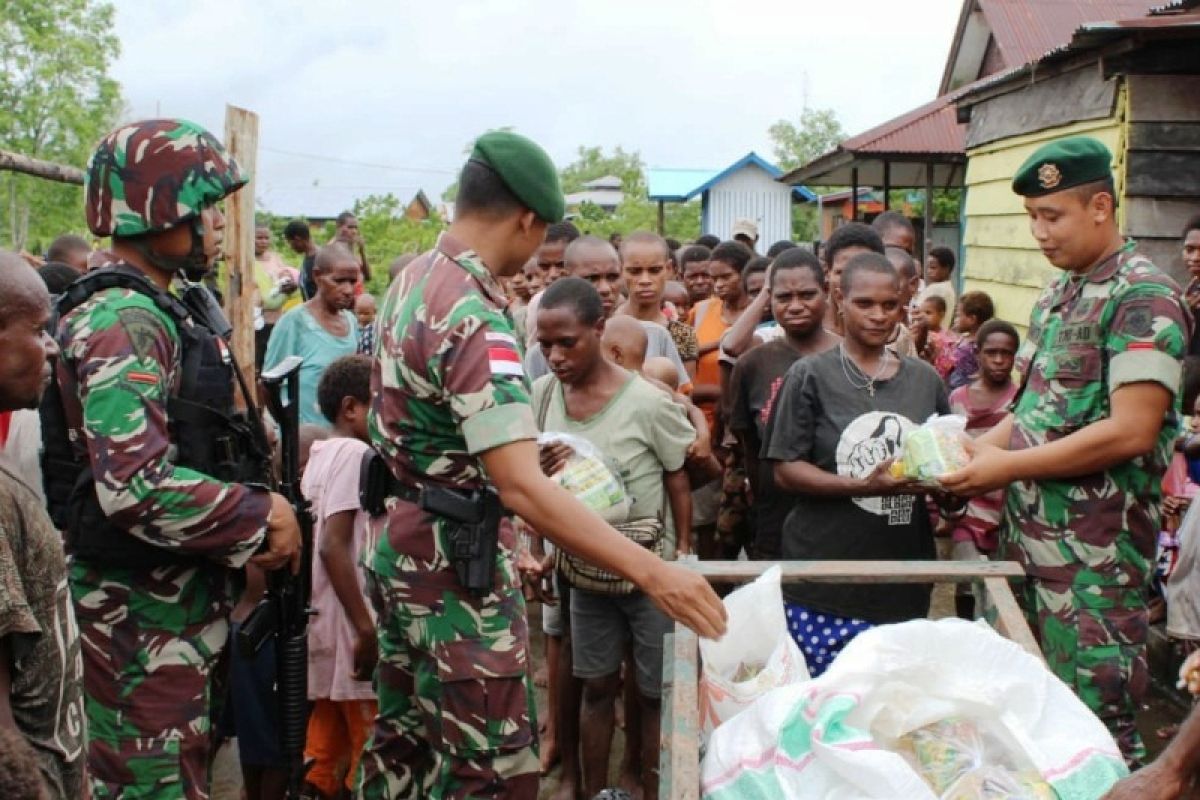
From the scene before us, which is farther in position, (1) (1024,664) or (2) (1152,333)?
(2) (1152,333)

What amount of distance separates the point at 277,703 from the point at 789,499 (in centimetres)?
213

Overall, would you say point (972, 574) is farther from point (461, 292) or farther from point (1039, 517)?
point (461, 292)

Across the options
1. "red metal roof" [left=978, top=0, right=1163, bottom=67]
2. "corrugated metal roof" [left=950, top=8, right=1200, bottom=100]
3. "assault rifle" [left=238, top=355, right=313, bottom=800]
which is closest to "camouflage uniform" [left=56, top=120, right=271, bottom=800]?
"assault rifle" [left=238, top=355, right=313, bottom=800]

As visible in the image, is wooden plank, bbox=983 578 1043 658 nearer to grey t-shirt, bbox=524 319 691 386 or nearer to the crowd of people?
the crowd of people

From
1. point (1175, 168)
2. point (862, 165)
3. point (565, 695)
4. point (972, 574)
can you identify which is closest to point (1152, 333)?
point (972, 574)

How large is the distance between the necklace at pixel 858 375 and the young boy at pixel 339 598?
64.3 inches

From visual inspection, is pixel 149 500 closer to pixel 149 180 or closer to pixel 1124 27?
pixel 149 180

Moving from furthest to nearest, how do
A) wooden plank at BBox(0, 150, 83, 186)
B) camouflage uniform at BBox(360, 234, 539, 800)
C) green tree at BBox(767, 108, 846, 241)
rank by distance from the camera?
1. green tree at BBox(767, 108, 846, 241)
2. wooden plank at BBox(0, 150, 83, 186)
3. camouflage uniform at BBox(360, 234, 539, 800)

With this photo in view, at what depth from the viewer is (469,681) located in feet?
9.84

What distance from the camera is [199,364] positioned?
118 inches

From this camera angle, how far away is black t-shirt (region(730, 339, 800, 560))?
15.9 feet

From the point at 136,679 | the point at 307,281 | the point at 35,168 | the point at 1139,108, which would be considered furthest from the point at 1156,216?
the point at 307,281

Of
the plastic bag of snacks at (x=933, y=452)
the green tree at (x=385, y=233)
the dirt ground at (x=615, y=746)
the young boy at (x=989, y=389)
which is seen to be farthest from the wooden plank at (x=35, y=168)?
the green tree at (x=385, y=233)

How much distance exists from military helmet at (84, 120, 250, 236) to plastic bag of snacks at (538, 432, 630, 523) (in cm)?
127
